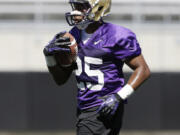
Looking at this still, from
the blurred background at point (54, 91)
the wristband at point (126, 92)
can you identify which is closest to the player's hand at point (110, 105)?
the wristband at point (126, 92)

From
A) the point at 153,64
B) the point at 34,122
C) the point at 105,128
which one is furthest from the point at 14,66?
the point at 105,128

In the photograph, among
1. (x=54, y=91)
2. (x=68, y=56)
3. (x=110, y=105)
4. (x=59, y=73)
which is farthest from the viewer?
(x=54, y=91)

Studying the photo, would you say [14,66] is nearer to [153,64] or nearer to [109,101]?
[153,64]

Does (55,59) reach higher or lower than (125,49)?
lower

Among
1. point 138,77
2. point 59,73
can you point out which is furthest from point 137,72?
point 59,73

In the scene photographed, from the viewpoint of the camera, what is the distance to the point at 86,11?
3.55 metres

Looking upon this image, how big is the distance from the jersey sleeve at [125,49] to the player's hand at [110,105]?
26cm

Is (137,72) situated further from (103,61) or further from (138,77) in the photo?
(103,61)

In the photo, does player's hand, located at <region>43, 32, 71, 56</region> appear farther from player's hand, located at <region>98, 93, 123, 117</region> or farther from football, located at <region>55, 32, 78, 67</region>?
player's hand, located at <region>98, 93, 123, 117</region>

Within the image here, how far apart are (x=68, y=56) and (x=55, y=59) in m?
0.12

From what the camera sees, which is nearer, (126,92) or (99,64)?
(126,92)

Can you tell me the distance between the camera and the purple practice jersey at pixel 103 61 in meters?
3.47

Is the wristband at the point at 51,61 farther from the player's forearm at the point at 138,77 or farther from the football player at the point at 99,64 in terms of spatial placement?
the player's forearm at the point at 138,77

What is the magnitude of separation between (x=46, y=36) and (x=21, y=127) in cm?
140
